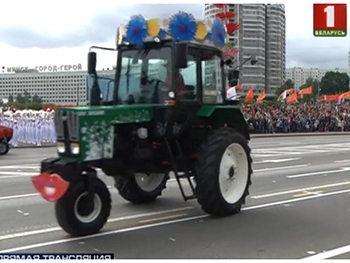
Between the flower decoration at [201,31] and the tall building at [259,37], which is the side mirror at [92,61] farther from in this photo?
the tall building at [259,37]

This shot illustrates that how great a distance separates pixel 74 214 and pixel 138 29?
10.2 ft

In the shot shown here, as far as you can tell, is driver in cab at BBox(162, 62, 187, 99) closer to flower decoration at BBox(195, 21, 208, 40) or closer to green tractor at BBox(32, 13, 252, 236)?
green tractor at BBox(32, 13, 252, 236)

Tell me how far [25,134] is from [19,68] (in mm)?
80691

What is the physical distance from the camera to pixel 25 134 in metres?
29.4

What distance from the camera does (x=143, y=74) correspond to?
344 inches

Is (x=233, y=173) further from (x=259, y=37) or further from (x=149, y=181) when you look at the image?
(x=259, y=37)

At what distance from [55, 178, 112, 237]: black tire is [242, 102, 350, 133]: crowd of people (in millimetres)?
32705

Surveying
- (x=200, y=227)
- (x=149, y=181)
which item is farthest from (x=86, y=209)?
(x=149, y=181)

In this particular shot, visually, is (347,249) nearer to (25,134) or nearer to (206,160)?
(206,160)

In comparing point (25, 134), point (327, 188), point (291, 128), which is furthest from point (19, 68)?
point (327, 188)

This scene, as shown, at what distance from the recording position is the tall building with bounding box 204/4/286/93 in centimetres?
3417

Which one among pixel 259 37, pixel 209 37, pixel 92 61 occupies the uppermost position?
pixel 259 37

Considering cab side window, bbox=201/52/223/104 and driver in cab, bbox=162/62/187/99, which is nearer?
driver in cab, bbox=162/62/187/99

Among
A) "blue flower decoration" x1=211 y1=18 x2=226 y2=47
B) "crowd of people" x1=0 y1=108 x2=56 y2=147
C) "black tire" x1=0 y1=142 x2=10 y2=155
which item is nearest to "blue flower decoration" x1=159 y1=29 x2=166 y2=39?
"blue flower decoration" x1=211 y1=18 x2=226 y2=47
